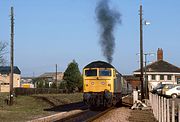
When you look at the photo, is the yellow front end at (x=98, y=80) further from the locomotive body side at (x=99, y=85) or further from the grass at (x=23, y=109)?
the grass at (x=23, y=109)

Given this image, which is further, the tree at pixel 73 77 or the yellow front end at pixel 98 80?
the tree at pixel 73 77

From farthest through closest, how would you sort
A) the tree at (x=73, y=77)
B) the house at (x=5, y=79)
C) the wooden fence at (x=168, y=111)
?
the tree at (x=73, y=77) < the house at (x=5, y=79) < the wooden fence at (x=168, y=111)

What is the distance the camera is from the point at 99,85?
97.8ft

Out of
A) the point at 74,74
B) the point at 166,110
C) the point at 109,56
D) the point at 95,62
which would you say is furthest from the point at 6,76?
the point at 166,110

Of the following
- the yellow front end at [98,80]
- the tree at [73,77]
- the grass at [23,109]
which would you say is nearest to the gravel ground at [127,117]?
the yellow front end at [98,80]

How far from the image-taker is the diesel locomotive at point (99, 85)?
96.3 ft

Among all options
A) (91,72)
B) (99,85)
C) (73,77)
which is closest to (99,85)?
(99,85)

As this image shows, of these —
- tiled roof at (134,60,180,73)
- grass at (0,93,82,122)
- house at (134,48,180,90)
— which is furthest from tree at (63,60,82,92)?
grass at (0,93,82,122)

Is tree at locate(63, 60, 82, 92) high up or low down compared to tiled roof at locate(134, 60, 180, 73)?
down

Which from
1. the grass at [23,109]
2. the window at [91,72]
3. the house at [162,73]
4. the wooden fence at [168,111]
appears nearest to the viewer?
the wooden fence at [168,111]

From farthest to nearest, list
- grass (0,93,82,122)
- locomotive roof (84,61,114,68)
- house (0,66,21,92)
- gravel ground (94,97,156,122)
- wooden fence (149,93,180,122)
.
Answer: house (0,66,21,92) < locomotive roof (84,61,114,68) < grass (0,93,82,122) < gravel ground (94,97,156,122) < wooden fence (149,93,180,122)

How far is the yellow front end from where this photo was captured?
29.8m

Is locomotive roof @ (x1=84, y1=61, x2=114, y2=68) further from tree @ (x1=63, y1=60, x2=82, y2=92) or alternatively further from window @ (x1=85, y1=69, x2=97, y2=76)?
tree @ (x1=63, y1=60, x2=82, y2=92)

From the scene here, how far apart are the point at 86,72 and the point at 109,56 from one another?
29.8 feet
